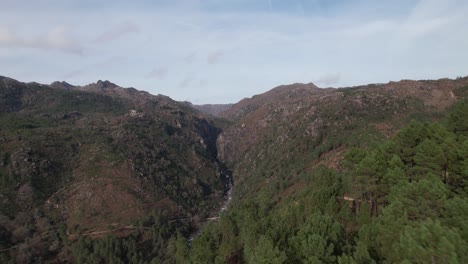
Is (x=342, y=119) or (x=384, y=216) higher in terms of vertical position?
(x=342, y=119)

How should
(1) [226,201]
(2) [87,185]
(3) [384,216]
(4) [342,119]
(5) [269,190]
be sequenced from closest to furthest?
(3) [384,216] → (5) [269,190] → (2) [87,185] → (4) [342,119] → (1) [226,201]

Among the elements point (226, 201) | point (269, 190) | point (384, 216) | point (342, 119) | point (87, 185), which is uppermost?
point (342, 119)

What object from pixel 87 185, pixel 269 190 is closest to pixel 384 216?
pixel 269 190

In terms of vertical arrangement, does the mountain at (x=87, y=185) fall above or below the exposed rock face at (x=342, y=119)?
below

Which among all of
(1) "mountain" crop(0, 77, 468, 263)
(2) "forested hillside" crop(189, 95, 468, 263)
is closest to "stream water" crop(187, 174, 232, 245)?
(1) "mountain" crop(0, 77, 468, 263)

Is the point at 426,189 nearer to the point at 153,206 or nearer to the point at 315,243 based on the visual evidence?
the point at 315,243

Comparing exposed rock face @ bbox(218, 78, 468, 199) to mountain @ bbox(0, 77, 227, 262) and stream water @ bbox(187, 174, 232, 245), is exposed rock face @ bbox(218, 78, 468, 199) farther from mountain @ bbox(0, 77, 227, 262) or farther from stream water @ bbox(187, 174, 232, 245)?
mountain @ bbox(0, 77, 227, 262)

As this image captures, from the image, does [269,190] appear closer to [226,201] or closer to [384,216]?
[226,201]

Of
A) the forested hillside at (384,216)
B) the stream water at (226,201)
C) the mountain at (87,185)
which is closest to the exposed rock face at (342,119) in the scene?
the stream water at (226,201)

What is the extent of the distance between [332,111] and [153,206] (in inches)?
3270

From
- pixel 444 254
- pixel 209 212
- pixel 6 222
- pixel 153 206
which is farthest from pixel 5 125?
pixel 444 254

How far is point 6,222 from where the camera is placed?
377 feet

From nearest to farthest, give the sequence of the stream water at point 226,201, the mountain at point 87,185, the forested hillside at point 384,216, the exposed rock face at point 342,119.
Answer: the forested hillside at point 384,216, the mountain at point 87,185, the exposed rock face at point 342,119, the stream water at point 226,201

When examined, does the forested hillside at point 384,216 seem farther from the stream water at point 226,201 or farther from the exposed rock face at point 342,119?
the stream water at point 226,201
